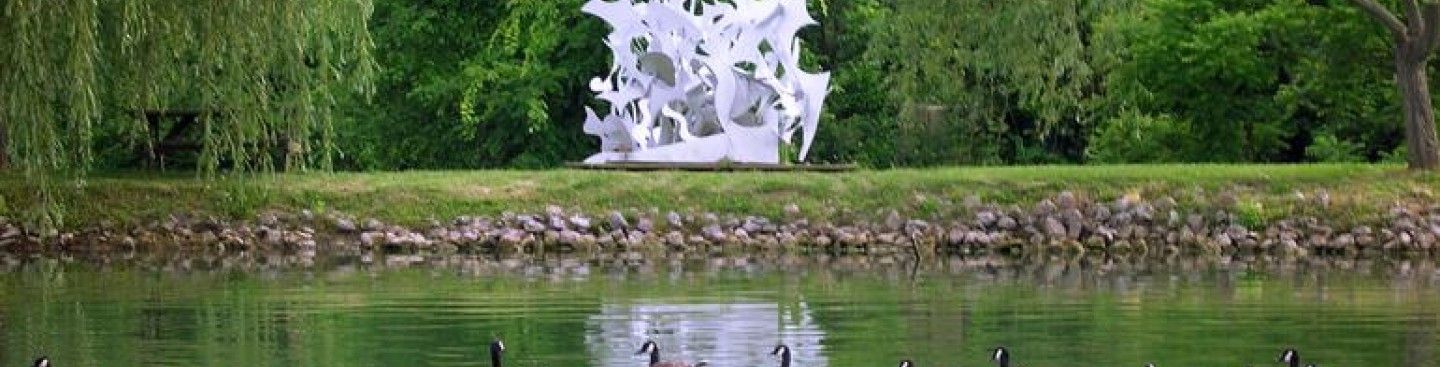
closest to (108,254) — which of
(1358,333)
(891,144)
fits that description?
(1358,333)

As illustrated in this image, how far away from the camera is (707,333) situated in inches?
1094

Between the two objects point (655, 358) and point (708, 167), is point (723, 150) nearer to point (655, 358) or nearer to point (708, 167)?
point (708, 167)

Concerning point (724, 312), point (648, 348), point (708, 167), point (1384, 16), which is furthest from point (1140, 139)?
point (648, 348)

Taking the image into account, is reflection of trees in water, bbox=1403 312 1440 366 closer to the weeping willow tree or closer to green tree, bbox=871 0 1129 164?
the weeping willow tree

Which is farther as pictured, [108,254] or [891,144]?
[891,144]

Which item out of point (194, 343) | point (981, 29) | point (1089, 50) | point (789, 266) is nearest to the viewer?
point (194, 343)

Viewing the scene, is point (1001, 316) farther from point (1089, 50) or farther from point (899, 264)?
point (1089, 50)

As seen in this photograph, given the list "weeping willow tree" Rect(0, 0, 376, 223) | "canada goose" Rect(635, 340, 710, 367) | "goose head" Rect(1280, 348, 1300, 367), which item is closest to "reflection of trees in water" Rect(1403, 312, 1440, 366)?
"goose head" Rect(1280, 348, 1300, 367)

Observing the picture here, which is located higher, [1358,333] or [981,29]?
[981,29]

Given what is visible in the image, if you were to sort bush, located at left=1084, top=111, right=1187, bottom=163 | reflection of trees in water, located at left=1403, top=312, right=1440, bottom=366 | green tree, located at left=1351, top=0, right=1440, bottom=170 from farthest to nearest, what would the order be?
bush, located at left=1084, top=111, right=1187, bottom=163 < green tree, located at left=1351, top=0, right=1440, bottom=170 < reflection of trees in water, located at left=1403, top=312, right=1440, bottom=366

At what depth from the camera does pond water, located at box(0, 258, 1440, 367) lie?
83.8ft

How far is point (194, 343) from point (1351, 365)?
32.3ft

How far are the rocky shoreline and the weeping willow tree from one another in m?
2.51

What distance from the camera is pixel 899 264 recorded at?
39.3 m
